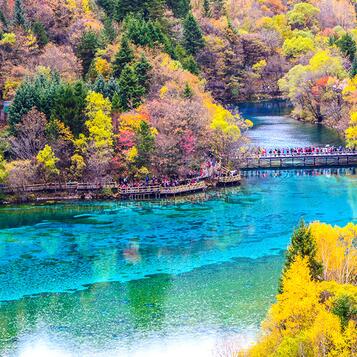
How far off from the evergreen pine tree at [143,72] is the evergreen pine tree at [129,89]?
1.84 meters

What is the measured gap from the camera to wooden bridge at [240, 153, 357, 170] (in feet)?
304

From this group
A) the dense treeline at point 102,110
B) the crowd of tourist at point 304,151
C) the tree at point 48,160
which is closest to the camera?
the tree at point 48,160

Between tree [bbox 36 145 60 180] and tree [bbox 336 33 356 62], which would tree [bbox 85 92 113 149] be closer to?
tree [bbox 36 145 60 180]

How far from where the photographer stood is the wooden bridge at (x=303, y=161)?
9256cm

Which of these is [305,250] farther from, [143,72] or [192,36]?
[192,36]

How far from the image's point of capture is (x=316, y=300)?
40.2m

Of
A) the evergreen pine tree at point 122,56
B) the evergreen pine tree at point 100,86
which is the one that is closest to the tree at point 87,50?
the evergreen pine tree at point 122,56

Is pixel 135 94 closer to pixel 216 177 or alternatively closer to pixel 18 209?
pixel 216 177

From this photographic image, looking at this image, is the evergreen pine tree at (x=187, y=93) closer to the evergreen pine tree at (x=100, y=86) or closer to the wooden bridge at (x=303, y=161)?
the evergreen pine tree at (x=100, y=86)

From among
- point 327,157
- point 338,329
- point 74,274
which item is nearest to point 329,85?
point 327,157

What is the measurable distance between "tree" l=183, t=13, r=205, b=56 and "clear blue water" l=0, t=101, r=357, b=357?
4481 cm

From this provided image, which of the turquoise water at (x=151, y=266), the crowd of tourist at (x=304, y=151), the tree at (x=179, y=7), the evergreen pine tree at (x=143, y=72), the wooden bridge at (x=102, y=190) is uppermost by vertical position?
the tree at (x=179, y=7)

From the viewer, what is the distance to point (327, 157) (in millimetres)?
93438

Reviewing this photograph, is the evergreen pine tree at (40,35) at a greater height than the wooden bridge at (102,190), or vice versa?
the evergreen pine tree at (40,35)
